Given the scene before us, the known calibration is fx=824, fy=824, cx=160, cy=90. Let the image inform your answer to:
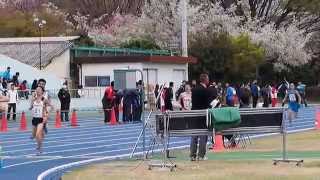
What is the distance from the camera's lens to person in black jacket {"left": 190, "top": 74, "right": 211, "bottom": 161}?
17.2 meters

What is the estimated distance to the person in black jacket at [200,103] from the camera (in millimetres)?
17188

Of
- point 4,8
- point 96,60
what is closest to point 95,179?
point 96,60

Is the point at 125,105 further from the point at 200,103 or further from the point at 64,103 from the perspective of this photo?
the point at 200,103

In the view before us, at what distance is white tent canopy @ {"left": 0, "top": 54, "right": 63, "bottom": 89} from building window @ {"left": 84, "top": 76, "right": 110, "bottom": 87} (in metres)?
1.72

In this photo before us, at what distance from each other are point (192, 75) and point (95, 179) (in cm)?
4765

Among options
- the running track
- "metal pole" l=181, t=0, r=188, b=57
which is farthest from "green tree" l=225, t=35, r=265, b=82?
the running track

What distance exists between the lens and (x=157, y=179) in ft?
45.5

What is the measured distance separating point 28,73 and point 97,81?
4324 mm

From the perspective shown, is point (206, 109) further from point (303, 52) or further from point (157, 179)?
point (303, 52)

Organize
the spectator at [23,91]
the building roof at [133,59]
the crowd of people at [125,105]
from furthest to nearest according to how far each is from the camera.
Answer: the building roof at [133,59] → the spectator at [23,91] → the crowd of people at [125,105]

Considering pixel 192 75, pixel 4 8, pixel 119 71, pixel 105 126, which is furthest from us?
pixel 4 8

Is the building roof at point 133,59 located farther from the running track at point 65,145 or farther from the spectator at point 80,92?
the running track at point 65,145

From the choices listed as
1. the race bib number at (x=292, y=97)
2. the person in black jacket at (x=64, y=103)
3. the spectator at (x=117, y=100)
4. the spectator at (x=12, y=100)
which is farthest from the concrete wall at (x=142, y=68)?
the race bib number at (x=292, y=97)

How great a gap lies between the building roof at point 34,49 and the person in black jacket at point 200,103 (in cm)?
3703
